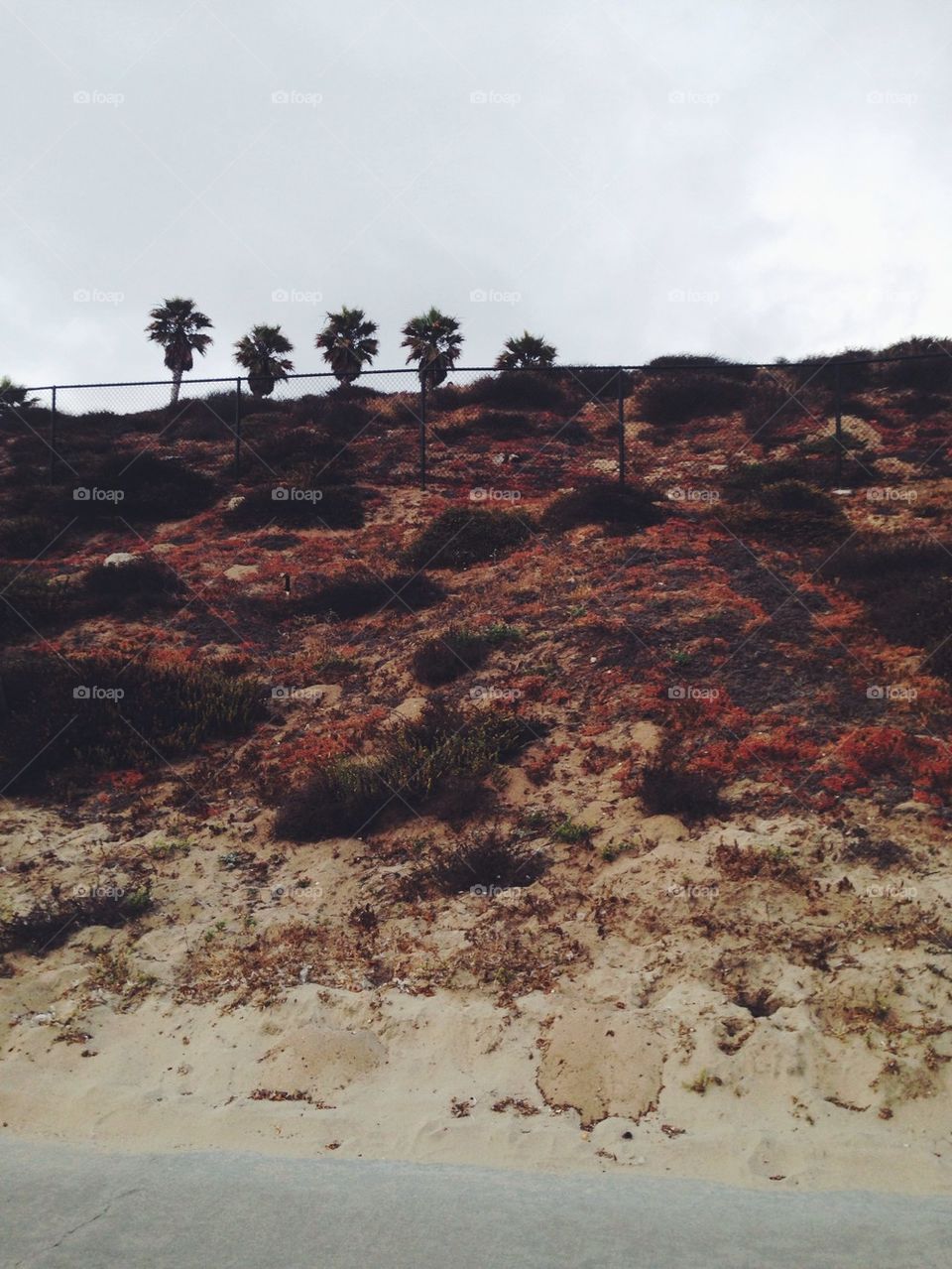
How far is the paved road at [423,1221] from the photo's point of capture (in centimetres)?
412

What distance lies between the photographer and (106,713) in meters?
13.2

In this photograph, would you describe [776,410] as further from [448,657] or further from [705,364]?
[448,657]

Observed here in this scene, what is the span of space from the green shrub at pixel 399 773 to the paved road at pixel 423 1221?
212 inches

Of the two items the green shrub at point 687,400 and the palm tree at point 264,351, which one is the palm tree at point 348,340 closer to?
the palm tree at point 264,351

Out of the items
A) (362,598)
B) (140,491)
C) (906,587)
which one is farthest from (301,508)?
(906,587)

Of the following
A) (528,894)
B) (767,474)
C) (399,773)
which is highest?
(767,474)

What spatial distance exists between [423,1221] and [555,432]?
1115 inches

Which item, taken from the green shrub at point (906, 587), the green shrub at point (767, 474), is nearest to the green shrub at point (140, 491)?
the green shrub at point (767, 474)

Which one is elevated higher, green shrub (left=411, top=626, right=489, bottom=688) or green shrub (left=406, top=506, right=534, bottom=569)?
green shrub (left=406, top=506, right=534, bottom=569)

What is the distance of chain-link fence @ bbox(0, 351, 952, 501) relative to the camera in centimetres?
2378

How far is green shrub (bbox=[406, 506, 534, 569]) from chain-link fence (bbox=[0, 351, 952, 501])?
2469 mm

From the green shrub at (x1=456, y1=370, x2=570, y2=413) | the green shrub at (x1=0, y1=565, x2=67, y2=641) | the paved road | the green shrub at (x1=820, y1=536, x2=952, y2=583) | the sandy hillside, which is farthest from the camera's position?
the green shrub at (x1=456, y1=370, x2=570, y2=413)

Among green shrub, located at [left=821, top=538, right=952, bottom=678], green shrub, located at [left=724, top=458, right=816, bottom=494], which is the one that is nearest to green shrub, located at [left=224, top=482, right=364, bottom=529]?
green shrub, located at [left=724, top=458, right=816, bottom=494]

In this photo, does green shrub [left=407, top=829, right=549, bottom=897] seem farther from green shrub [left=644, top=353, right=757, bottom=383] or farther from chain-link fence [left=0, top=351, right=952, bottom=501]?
green shrub [left=644, top=353, right=757, bottom=383]
